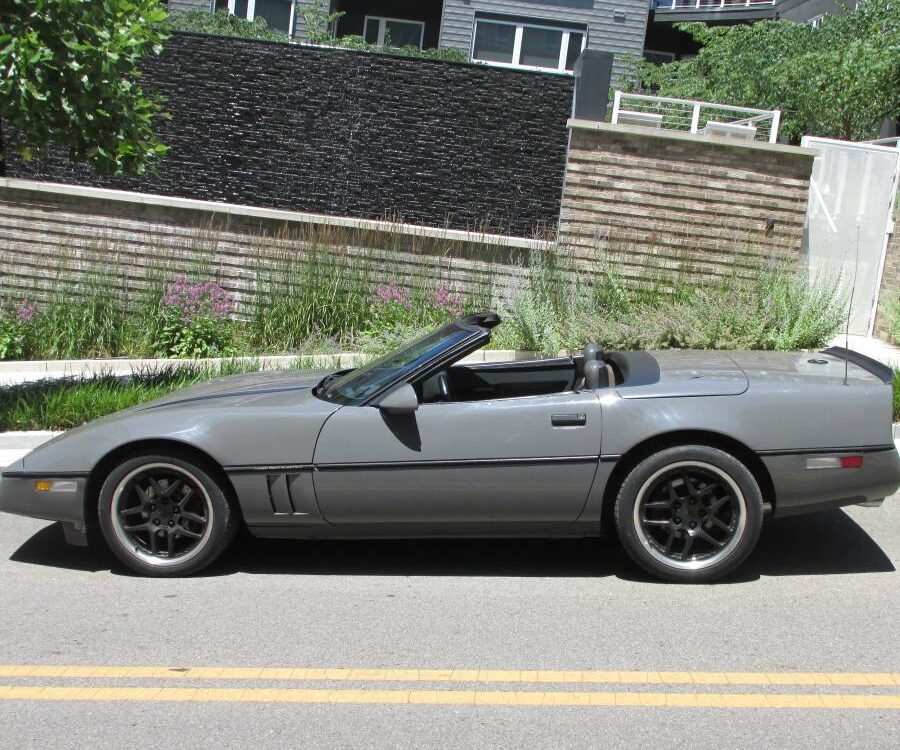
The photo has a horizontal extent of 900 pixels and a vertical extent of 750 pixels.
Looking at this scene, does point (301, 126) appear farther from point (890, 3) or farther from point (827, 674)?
point (827, 674)

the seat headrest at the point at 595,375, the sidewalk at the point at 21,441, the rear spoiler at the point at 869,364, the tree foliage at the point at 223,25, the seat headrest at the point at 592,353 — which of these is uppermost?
the tree foliage at the point at 223,25

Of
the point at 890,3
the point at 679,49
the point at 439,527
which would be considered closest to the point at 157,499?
the point at 439,527

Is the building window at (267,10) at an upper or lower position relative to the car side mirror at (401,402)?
upper

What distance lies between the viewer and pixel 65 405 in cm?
809

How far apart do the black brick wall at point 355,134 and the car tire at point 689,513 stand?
9930 millimetres

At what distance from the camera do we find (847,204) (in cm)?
1231

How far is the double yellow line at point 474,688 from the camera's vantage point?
392 centimetres

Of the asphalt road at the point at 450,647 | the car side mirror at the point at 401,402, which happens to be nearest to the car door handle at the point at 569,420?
the car side mirror at the point at 401,402

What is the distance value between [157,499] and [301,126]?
10540mm

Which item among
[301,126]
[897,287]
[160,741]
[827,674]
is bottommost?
[160,741]

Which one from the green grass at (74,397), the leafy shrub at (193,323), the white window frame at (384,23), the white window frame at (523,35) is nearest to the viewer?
the green grass at (74,397)

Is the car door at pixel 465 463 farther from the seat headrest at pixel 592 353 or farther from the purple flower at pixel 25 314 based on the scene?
the purple flower at pixel 25 314

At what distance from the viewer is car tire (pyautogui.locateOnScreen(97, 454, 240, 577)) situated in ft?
16.7

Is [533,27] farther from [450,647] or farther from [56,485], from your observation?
[450,647]
